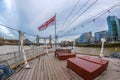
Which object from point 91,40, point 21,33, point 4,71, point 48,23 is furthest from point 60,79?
point 91,40

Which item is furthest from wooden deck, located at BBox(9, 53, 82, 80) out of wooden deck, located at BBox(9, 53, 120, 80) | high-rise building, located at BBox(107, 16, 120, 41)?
high-rise building, located at BBox(107, 16, 120, 41)

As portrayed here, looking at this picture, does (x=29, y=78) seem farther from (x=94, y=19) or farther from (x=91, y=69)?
(x=94, y=19)

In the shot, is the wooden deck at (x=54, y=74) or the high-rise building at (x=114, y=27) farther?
the high-rise building at (x=114, y=27)

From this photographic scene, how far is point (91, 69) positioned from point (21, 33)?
14.1ft

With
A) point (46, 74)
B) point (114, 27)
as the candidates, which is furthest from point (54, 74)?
point (114, 27)

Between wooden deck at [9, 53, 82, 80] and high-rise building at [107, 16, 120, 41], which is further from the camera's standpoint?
high-rise building at [107, 16, 120, 41]

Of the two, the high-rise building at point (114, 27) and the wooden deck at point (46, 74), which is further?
the high-rise building at point (114, 27)

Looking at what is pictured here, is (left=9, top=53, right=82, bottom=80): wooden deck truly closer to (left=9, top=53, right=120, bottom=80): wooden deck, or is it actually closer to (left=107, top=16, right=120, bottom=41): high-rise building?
(left=9, top=53, right=120, bottom=80): wooden deck

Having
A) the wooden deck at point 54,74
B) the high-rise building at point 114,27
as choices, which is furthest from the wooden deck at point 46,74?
the high-rise building at point 114,27

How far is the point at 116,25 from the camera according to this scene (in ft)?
260

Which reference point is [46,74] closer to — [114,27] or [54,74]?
[54,74]

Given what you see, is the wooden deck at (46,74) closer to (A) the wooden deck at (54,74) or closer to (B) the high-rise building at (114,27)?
(A) the wooden deck at (54,74)

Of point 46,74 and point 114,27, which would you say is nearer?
point 46,74

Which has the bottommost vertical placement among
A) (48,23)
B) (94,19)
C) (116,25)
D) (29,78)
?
(29,78)
